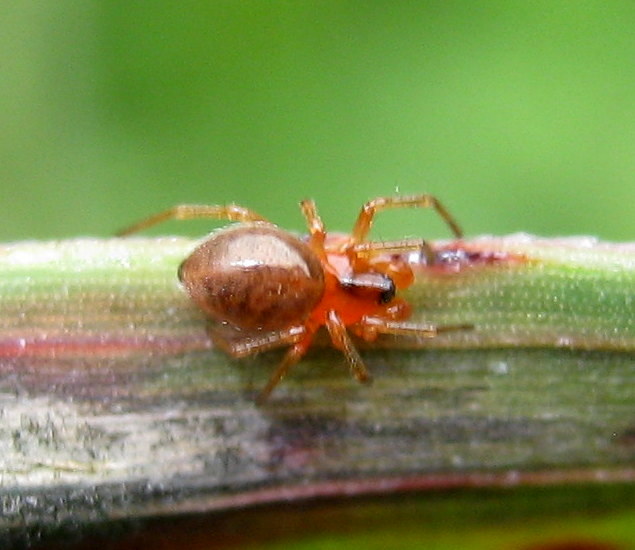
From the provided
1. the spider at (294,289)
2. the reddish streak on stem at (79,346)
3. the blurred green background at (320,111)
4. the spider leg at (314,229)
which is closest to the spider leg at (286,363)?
the spider at (294,289)

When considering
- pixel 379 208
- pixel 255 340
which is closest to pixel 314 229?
pixel 379 208

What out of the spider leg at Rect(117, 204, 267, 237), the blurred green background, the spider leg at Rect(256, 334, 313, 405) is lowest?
the spider leg at Rect(256, 334, 313, 405)

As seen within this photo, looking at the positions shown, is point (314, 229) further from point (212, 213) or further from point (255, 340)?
point (255, 340)

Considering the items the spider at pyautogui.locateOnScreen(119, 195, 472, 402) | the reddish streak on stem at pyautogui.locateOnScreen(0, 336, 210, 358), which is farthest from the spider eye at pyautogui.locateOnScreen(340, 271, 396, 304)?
the reddish streak on stem at pyautogui.locateOnScreen(0, 336, 210, 358)

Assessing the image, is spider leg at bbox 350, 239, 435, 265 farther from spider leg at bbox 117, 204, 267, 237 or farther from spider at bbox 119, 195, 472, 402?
spider leg at bbox 117, 204, 267, 237

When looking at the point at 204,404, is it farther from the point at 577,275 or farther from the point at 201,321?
the point at 577,275

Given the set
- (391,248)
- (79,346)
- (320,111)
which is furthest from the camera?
(320,111)

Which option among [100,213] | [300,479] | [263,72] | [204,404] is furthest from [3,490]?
[263,72]
